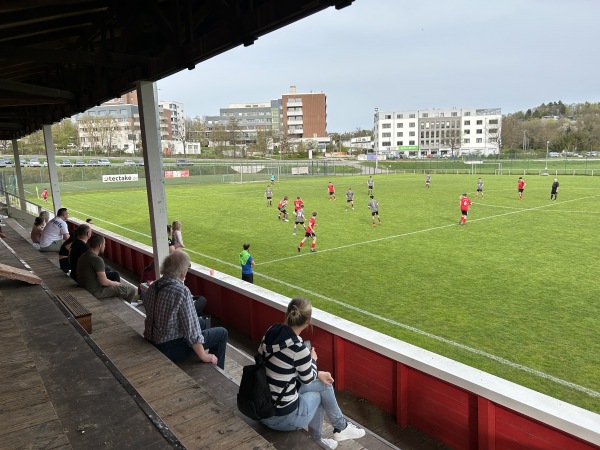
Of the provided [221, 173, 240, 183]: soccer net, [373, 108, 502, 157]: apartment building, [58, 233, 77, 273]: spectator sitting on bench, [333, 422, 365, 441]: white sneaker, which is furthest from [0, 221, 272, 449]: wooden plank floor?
[373, 108, 502, 157]: apartment building

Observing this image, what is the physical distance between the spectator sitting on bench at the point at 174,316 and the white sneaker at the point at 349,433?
50.6 inches

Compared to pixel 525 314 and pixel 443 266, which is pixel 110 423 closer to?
pixel 525 314

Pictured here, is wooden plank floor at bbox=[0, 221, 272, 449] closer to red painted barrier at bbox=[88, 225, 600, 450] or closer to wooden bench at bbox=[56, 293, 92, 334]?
wooden bench at bbox=[56, 293, 92, 334]

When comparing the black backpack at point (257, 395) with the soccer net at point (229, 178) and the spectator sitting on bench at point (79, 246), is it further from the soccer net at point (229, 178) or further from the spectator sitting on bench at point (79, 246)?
the soccer net at point (229, 178)

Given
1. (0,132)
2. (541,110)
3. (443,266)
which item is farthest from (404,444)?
(541,110)

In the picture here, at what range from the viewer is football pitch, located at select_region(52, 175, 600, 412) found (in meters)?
7.12

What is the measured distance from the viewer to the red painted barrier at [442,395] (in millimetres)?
3133

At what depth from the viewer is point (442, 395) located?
153 inches

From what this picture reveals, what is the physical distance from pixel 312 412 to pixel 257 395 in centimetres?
53

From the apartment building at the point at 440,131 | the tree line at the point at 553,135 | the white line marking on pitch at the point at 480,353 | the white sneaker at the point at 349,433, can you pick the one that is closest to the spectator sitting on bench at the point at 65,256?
the white line marking on pitch at the point at 480,353

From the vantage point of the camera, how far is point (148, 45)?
21.8 ft

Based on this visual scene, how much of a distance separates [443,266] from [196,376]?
10.1 metres

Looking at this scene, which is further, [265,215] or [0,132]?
[265,215]

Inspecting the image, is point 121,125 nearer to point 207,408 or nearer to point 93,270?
point 93,270
